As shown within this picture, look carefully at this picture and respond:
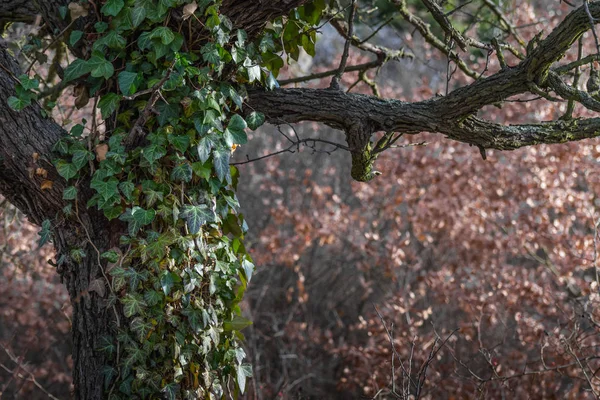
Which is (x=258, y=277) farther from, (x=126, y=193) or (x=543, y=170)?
(x=126, y=193)

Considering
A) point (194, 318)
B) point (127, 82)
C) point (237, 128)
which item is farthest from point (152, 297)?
point (127, 82)

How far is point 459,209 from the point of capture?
6211 millimetres

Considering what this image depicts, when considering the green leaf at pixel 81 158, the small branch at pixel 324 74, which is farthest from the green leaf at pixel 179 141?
the small branch at pixel 324 74

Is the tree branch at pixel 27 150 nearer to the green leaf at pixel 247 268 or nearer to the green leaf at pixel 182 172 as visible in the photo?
the green leaf at pixel 182 172

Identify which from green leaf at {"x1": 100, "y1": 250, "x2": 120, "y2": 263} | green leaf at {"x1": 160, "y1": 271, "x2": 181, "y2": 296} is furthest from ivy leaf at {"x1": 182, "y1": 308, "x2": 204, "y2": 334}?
green leaf at {"x1": 100, "y1": 250, "x2": 120, "y2": 263}

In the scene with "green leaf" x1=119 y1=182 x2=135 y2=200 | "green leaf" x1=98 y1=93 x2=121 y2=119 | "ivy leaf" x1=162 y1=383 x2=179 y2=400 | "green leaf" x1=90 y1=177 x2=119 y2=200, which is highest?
"green leaf" x1=98 y1=93 x2=121 y2=119

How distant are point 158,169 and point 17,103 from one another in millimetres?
638

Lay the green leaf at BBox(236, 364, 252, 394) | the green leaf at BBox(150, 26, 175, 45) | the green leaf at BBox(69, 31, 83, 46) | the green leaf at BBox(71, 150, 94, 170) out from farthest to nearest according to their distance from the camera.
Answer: the green leaf at BBox(236, 364, 252, 394) → the green leaf at BBox(69, 31, 83, 46) → the green leaf at BBox(71, 150, 94, 170) → the green leaf at BBox(150, 26, 175, 45)

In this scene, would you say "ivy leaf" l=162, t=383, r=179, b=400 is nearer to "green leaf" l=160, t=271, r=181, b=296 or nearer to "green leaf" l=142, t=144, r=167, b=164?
"green leaf" l=160, t=271, r=181, b=296

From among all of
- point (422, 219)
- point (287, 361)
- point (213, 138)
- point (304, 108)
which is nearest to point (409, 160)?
point (422, 219)

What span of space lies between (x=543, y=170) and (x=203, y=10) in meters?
3.93

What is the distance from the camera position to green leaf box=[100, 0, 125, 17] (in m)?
2.70

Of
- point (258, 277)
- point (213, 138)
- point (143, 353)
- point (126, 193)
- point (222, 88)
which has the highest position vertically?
point (258, 277)

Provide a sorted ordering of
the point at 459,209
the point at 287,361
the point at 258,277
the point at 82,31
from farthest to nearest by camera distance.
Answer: the point at 258,277 → the point at 287,361 → the point at 459,209 → the point at 82,31
